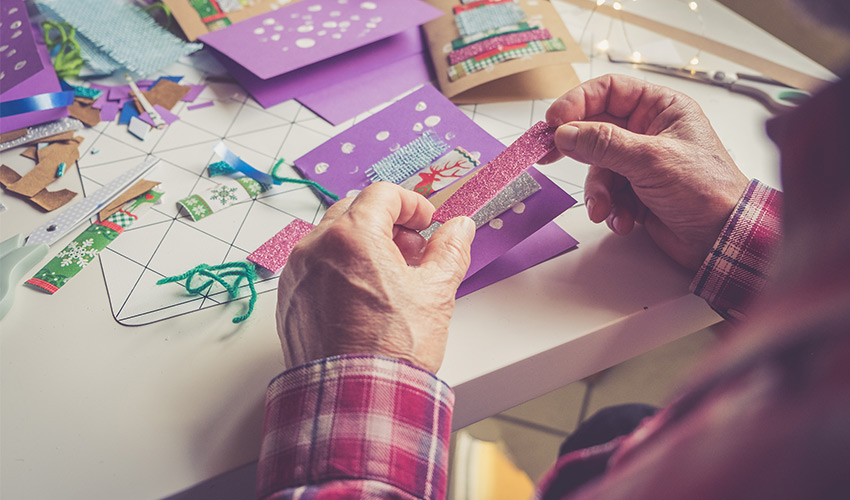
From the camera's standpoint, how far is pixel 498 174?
76 centimetres

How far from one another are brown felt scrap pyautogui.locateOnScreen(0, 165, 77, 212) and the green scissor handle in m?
0.07

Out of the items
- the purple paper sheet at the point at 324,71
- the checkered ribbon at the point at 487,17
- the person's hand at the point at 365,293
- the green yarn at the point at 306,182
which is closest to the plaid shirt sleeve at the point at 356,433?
the person's hand at the point at 365,293

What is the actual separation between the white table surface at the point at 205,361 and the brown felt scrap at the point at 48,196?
0.02m

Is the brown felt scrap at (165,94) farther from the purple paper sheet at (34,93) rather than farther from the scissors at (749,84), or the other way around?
the scissors at (749,84)

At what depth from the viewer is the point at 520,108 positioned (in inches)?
39.9

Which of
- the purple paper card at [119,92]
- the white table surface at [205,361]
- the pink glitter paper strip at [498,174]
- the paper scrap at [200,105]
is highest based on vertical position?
the pink glitter paper strip at [498,174]

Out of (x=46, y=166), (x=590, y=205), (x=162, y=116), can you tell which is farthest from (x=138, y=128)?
(x=590, y=205)

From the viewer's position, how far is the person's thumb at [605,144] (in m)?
0.73

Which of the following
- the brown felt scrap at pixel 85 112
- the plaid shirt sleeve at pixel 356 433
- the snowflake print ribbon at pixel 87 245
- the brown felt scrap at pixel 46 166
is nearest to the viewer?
the plaid shirt sleeve at pixel 356 433

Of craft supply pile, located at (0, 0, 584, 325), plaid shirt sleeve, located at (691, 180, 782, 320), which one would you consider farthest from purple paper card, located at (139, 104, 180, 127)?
plaid shirt sleeve, located at (691, 180, 782, 320)

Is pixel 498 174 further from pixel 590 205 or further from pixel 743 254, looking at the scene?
pixel 743 254

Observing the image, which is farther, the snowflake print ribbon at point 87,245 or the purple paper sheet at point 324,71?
the purple paper sheet at point 324,71

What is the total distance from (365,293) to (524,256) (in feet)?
0.95

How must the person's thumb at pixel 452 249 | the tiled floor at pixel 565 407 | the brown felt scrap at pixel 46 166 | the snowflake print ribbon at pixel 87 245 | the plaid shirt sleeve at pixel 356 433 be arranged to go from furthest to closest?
the tiled floor at pixel 565 407 → the brown felt scrap at pixel 46 166 → the snowflake print ribbon at pixel 87 245 → the person's thumb at pixel 452 249 → the plaid shirt sleeve at pixel 356 433
